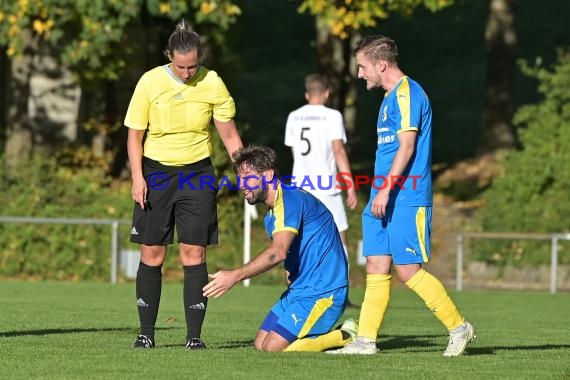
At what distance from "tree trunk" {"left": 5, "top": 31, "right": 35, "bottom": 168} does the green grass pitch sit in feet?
29.6

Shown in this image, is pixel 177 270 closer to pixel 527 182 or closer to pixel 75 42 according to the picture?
Result: pixel 75 42

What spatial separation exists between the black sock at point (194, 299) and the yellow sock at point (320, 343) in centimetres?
62

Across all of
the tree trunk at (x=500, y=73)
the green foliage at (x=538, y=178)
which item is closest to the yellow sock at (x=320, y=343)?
the green foliage at (x=538, y=178)

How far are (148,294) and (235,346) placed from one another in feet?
2.52

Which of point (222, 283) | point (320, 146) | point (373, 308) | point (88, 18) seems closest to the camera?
point (222, 283)

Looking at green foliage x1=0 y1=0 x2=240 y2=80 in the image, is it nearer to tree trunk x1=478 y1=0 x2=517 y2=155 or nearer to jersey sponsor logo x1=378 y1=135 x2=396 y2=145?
tree trunk x1=478 y1=0 x2=517 y2=155

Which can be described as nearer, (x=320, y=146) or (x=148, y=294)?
(x=148, y=294)

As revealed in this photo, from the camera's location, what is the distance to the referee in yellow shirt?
Answer: 30.3 ft

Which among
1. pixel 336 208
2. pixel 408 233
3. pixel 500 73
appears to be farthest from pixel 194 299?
pixel 500 73

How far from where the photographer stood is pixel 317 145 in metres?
14.0

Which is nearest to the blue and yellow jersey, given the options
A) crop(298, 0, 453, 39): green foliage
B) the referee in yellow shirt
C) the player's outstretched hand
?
the referee in yellow shirt

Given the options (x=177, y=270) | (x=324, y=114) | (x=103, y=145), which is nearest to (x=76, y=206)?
(x=177, y=270)

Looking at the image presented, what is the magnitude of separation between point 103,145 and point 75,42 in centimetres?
631

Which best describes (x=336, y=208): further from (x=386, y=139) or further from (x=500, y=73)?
(x=500, y=73)
